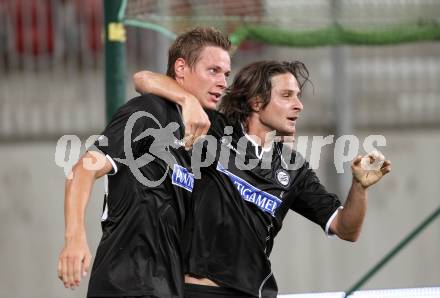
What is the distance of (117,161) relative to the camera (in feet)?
11.2

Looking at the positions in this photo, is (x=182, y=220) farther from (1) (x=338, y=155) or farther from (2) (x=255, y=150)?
(1) (x=338, y=155)

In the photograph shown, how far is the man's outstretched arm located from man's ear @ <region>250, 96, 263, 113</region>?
936 mm

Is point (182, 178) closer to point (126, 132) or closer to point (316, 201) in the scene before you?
point (126, 132)

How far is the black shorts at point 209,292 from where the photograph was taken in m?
3.78

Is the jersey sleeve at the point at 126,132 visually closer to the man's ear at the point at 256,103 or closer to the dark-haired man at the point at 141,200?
the dark-haired man at the point at 141,200

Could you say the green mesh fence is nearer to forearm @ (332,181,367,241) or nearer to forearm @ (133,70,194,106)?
forearm @ (133,70,194,106)

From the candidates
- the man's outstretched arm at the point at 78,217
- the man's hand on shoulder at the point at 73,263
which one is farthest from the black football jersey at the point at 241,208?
the man's hand on shoulder at the point at 73,263

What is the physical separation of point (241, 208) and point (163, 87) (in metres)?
0.56

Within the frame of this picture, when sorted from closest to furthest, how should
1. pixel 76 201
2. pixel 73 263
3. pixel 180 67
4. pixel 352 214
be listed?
1. pixel 73 263
2. pixel 76 201
3. pixel 180 67
4. pixel 352 214

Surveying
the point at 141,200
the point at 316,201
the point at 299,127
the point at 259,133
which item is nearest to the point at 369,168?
the point at 316,201

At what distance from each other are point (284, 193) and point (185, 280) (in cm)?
54

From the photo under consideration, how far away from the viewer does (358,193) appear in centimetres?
388

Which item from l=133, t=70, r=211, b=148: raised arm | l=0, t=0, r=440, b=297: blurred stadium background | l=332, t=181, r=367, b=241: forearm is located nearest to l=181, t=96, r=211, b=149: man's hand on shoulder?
l=133, t=70, r=211, b=148: raised arm

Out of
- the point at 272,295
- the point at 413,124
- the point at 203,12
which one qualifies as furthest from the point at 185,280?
the point at 413,124
